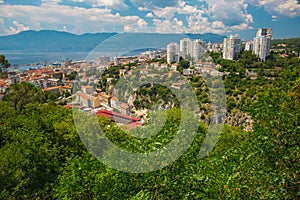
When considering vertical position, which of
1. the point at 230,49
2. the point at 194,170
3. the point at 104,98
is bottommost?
the point at 104,98

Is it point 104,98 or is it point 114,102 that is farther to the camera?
point 104,98

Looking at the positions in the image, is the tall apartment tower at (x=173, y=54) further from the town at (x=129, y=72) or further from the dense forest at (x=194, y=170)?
the dense forest at (x=194, y=170)

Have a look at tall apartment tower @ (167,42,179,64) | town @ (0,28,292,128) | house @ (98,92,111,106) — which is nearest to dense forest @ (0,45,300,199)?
town @ (0,28,292,128)

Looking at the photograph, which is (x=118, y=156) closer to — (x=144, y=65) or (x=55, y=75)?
(x=144, y=65)

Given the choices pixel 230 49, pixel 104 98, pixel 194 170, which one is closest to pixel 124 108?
pixel 104 98

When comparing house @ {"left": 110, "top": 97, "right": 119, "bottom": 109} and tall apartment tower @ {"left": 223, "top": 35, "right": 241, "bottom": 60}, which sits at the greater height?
tall apartment tower @ {"left": 223, "top": 35, "right": 241, "bottom": 60}

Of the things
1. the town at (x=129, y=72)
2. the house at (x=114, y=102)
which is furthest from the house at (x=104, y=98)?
the house at (x=114, y=102)

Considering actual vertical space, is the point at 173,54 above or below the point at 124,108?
above

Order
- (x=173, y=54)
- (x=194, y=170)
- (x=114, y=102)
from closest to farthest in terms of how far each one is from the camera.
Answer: (x=194, y=170), (x=114, y=102), (x=173, y=54)

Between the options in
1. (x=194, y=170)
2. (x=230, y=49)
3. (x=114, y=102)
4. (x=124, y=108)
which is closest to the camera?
(x=194, y=170)

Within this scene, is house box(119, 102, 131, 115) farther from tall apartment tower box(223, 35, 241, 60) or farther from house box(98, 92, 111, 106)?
tall apartment tower box(223, 35, 241, 60)

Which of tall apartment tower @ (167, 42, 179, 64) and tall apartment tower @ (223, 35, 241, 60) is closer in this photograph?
tall apartment tower @ (167, 42, 179, 64)

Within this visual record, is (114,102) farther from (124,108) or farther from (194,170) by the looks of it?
(194,170)
